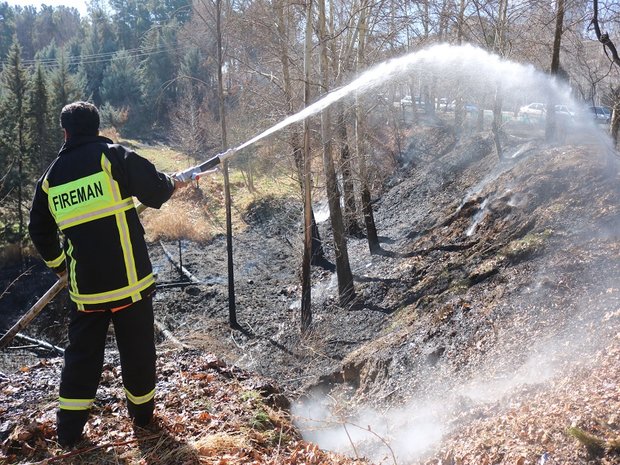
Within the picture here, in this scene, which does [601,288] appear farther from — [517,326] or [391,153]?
[391,153]

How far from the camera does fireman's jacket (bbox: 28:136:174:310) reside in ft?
10.8

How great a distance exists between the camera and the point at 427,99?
3294cm

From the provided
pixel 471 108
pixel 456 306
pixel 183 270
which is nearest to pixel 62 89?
pixel 183 270

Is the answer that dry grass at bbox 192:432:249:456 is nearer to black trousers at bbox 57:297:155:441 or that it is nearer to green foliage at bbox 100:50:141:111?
black trousers at bbox 57:297:155:441

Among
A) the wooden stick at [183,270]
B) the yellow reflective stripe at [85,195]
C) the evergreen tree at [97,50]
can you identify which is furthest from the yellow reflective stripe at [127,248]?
the evergreen tree at [97,50]

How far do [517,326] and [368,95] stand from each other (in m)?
10.1

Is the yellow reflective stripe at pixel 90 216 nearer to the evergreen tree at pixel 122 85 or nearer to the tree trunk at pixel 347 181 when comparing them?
the tree trunk at pixel 347 181

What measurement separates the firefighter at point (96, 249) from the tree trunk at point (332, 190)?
25.3ft

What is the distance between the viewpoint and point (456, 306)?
8453 millimetres

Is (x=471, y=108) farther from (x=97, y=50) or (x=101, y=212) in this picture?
(x=97, y=50)

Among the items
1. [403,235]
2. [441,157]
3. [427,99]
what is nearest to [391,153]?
[441,157]

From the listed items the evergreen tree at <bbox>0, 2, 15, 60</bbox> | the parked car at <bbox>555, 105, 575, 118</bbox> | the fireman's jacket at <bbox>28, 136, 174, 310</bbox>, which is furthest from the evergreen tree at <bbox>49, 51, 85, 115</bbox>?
the evergreen tree at <bbox>0, 2, 15, 60</bbox>

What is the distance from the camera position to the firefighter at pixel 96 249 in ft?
10.9

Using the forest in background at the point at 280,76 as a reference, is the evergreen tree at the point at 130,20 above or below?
above
